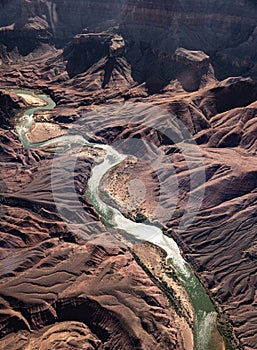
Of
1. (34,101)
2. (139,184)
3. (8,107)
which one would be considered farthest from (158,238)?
(34,101)

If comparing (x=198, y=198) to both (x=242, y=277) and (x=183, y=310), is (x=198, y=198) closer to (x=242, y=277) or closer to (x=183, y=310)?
(x=242, y=277)

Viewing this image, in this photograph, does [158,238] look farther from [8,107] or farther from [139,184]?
[8,107]

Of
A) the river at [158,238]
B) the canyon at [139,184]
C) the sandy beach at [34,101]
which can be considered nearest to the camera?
the canyon at [139,184]

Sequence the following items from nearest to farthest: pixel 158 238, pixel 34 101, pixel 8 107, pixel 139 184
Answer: pixel 158 238, pixel 139 184, pixel 8 107, pixel 34 101

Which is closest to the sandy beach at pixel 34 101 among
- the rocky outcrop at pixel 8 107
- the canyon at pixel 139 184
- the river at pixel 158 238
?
the rocky outcrop at pixel 8 107

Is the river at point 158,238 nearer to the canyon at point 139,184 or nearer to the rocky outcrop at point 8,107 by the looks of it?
the canyon at point 139,184

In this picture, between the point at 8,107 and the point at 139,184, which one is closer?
the point at 139,184
